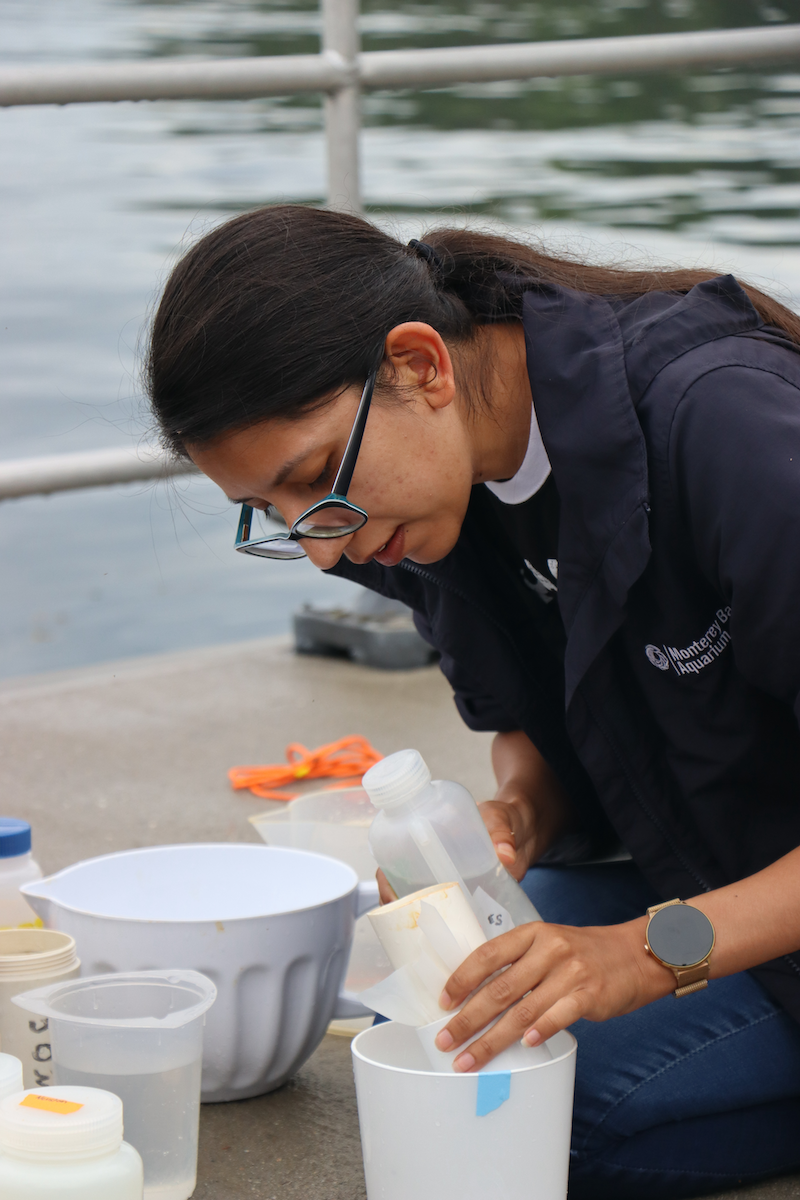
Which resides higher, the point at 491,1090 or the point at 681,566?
the point at 681,566

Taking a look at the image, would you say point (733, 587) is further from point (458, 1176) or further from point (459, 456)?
point (458, 1176)

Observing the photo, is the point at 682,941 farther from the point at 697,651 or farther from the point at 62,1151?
the point at 62,1151

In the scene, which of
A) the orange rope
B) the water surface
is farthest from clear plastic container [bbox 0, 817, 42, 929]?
the water surface

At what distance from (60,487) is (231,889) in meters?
1.08

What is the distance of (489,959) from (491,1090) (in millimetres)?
88

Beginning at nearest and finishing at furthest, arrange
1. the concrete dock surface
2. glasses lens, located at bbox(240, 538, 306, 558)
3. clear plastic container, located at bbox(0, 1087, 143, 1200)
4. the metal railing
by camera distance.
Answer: clear plastic container, located at bbox(0, 1087, 143, 1200) → glasses lens, located at bbox(240, 538, 306, 558) → the concrete dock surface → the metal railing

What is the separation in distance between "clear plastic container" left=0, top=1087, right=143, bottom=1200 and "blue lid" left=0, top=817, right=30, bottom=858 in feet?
1.54

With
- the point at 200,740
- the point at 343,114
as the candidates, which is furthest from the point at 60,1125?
the point at 343,114

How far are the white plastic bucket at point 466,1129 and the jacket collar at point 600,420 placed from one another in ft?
1.12

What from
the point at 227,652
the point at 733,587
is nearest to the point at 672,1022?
the point at 733,587

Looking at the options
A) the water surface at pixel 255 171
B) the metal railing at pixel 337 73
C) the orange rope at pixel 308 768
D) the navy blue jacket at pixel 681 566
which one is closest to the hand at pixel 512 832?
the navy blue jacket at pixel 681 566

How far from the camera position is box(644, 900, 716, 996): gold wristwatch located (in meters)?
0.98

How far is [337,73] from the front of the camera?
2355 millimetres

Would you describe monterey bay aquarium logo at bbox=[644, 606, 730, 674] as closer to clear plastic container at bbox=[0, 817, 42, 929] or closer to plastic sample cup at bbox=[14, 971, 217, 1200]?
plastic sample cup at bbox=[14, 971, 217, 1200]
